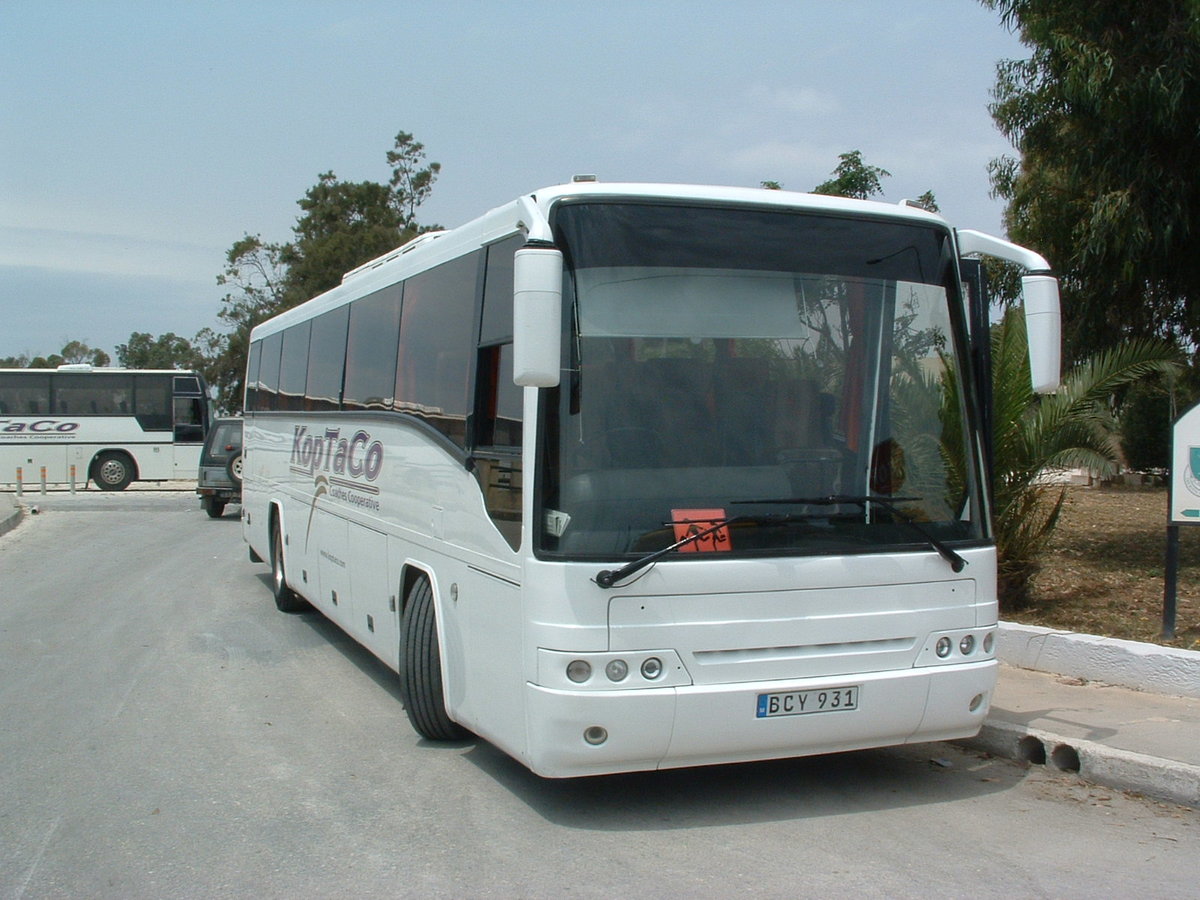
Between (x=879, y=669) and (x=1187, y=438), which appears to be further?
(x=1187, y=438)

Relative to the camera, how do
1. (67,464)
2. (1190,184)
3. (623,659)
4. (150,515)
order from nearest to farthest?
(623,659) → (1190,184) → (150,515) → (67,464)

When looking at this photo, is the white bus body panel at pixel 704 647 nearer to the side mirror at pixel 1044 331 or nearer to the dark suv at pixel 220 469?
the side mirror at pixel 1044 331

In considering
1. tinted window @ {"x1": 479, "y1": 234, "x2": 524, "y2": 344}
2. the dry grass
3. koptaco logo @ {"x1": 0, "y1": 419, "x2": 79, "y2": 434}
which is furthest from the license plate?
koptaco logo @ {"x1": 0, "y1": 419, "x2": 79, "y2": 434}

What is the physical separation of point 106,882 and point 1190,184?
1094 cm

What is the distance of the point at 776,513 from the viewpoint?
5.43 metres

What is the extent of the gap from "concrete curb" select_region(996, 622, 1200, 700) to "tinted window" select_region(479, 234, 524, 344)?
3.65 metres

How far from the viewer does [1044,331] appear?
5.74 metres

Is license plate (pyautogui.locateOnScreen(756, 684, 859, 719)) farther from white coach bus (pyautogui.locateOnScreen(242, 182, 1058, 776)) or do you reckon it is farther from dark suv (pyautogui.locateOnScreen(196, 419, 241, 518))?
dark suv (pyautogui.locateOnScreen(196, 419, 241, 518))

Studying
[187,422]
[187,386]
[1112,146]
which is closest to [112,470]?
[187,422]

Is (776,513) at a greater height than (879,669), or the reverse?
(776,513)

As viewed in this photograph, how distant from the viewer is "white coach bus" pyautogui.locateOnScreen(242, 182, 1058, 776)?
5.17 metres

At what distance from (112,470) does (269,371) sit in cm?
2220

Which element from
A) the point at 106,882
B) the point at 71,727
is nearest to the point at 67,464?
the point at 71,727

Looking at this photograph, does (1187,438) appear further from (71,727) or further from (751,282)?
(71,727)
